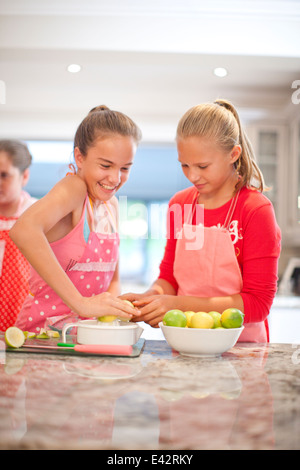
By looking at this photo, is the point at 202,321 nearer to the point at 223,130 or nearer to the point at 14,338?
the point at 14,338

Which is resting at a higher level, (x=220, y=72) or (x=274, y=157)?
(x=220, y=72)

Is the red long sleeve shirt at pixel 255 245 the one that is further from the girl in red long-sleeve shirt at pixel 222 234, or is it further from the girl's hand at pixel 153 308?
the girl's hand at pixel 153 308

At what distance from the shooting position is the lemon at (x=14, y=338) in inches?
42.6

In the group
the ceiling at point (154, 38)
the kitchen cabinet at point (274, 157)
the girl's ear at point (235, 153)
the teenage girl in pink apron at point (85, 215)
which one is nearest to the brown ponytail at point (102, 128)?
the teenage girl in pink apron at point (85, 215)

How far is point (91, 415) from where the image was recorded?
2.22 ft

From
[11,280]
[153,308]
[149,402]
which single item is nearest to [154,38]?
[11,280]

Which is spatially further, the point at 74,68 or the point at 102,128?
the point at 74,68

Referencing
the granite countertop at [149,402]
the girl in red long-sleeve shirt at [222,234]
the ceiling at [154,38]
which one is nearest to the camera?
the granite countertop at [149,402]

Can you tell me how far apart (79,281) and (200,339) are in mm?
465

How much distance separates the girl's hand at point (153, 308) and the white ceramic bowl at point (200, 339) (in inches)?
5.5

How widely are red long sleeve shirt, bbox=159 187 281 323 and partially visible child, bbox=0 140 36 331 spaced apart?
2.86 feet

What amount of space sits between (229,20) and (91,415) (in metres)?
2.97

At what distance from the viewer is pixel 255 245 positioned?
1.34m

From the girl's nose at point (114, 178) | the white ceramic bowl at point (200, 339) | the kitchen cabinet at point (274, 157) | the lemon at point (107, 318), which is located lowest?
the white ceramic bowl at point (200, 339)
